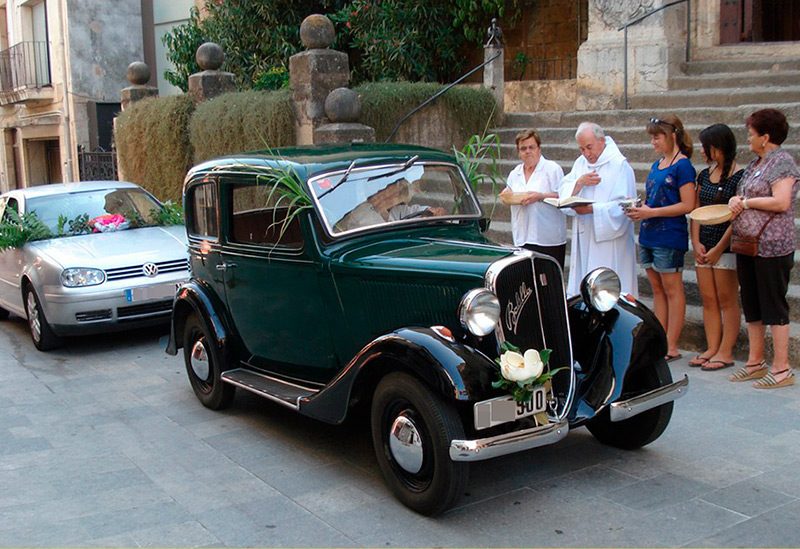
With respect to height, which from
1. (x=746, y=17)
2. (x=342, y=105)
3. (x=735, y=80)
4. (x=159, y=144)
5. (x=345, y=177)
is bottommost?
(x=345, y=177)

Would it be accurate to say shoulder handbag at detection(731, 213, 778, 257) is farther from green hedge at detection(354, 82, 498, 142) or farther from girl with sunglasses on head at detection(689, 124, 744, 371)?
green hedge at detection(354, 82, 498, 142)

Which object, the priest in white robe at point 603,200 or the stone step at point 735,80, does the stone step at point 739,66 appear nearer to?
the stone step at point 735,80

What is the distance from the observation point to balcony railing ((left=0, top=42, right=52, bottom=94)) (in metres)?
23.7

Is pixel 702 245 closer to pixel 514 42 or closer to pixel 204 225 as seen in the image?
pixel 204 225

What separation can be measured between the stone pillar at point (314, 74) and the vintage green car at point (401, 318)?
5111 mm

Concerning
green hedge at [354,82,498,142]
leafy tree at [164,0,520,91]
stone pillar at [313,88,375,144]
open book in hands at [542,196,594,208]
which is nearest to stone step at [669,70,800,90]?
green hedge at [354,82,498,142]

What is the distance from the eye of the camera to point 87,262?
26.7ft

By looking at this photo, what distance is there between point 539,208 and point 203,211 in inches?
106

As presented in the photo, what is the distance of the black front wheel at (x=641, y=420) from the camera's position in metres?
4.87

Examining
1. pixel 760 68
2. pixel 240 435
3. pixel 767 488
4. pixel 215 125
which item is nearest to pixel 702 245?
pixel 767 488

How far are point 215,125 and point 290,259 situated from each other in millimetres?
7597

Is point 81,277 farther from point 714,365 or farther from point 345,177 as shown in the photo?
point 714,365

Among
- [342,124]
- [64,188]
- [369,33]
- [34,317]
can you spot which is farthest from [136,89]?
[34,317]

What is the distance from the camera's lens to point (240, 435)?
18.7 ft
